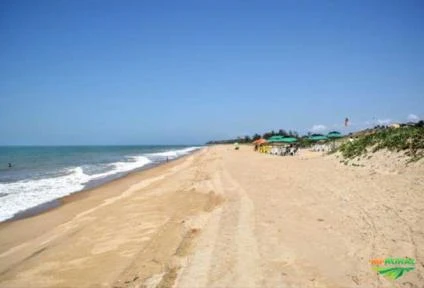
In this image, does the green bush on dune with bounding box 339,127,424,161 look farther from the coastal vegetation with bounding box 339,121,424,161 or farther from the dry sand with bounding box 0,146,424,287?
the dry sand with bounding box 0,146,424,287

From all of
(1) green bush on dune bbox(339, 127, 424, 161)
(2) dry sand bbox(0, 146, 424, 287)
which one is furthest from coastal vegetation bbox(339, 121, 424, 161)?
(2) dry sand bbox(0, 146, 424, 287)

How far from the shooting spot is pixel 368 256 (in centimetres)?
593

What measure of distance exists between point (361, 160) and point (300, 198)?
963cm

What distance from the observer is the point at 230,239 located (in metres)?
7.16

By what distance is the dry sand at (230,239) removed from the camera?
5.54 m

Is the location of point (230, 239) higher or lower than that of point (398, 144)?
lower

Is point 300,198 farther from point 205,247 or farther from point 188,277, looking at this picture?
point 188,277

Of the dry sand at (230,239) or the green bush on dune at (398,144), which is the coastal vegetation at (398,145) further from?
the dry sand at (230,239)

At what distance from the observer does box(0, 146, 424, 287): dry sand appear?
5.54m

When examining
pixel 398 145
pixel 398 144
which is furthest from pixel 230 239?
pixel 398 144

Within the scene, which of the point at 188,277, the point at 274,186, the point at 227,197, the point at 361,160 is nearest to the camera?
the point at 188,277

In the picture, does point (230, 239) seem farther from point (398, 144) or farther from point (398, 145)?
point (398, 144)

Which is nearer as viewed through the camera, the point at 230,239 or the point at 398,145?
the point at 230,239

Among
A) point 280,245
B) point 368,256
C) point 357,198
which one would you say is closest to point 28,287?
point 280,245
